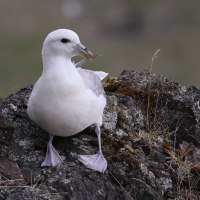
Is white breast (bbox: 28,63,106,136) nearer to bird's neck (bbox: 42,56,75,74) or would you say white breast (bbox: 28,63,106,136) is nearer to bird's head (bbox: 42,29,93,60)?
bird's neck (bbox: 42,56,75,74)

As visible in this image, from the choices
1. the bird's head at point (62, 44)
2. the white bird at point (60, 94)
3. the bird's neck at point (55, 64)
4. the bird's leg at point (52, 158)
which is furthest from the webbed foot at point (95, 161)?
the bird's head at point (62, 44)

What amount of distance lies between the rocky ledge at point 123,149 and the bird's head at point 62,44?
991 millimetres

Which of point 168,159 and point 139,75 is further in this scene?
point 139,75

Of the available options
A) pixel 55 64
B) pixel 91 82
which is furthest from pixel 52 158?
pixel 91 82

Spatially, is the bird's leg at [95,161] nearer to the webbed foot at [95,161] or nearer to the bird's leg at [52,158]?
the webbed foot at [95,161]

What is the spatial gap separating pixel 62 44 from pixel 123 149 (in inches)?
58.0

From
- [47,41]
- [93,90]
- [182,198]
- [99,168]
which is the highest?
[47,41]

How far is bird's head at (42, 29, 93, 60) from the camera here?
10.4ft

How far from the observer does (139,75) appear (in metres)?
5.08

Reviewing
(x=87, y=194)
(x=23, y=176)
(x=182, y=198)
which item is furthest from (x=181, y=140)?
(x=23, y=176)

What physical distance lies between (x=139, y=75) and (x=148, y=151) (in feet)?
4.92

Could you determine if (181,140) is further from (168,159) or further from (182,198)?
(182,198)

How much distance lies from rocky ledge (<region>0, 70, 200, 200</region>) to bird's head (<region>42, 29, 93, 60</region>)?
99 centimetres

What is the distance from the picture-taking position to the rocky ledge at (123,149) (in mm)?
3107
